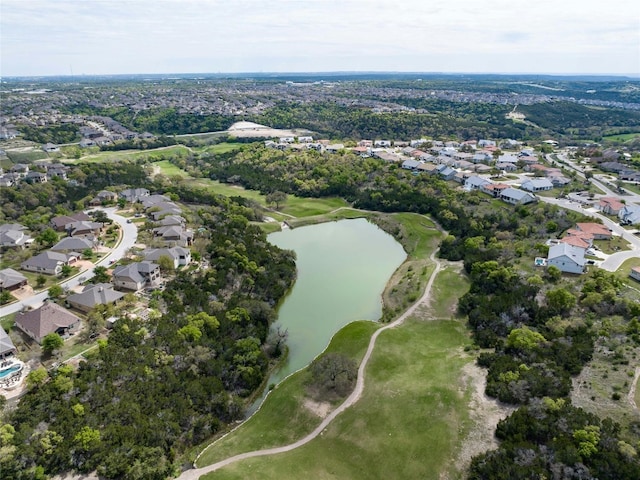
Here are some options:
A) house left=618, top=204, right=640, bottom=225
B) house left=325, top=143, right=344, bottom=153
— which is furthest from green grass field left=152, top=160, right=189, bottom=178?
house left=618, top=204, right=640, bottom=225

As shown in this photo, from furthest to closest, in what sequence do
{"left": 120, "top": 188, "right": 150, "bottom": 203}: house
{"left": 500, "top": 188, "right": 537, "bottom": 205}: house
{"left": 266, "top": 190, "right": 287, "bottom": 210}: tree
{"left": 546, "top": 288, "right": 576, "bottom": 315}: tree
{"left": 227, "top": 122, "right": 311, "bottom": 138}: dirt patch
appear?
{"left": 227, "top": 122, "right": 311, "bottom": 138}: dirt patch
{"left": 266, "top": 190, "right": 287, "bottom": 210}: tree
{"left": 500, "top": 188, "right": 537, "bottom": 205}: house
{"left": 120, "top": 188, "right": 150, "bottom": 203}: house
{"left": 546, "top": 288, "right": 576, "bottom": 315}: tree

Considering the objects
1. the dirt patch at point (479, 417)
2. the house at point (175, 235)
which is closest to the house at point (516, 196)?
the dirt patch at point (479, 417)

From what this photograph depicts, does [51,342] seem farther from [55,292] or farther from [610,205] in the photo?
[610,205]

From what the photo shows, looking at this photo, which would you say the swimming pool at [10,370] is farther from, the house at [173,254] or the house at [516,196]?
the house at [516,196]

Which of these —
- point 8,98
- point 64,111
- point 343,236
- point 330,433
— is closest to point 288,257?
point 343,236

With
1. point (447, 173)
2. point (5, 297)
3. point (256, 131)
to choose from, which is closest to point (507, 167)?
point (447, 173)

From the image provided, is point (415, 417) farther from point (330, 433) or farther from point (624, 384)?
point (624, 384)

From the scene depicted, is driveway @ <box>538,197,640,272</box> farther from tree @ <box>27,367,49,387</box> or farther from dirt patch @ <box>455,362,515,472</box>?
tree @ <box>27,367,49,387</box>
